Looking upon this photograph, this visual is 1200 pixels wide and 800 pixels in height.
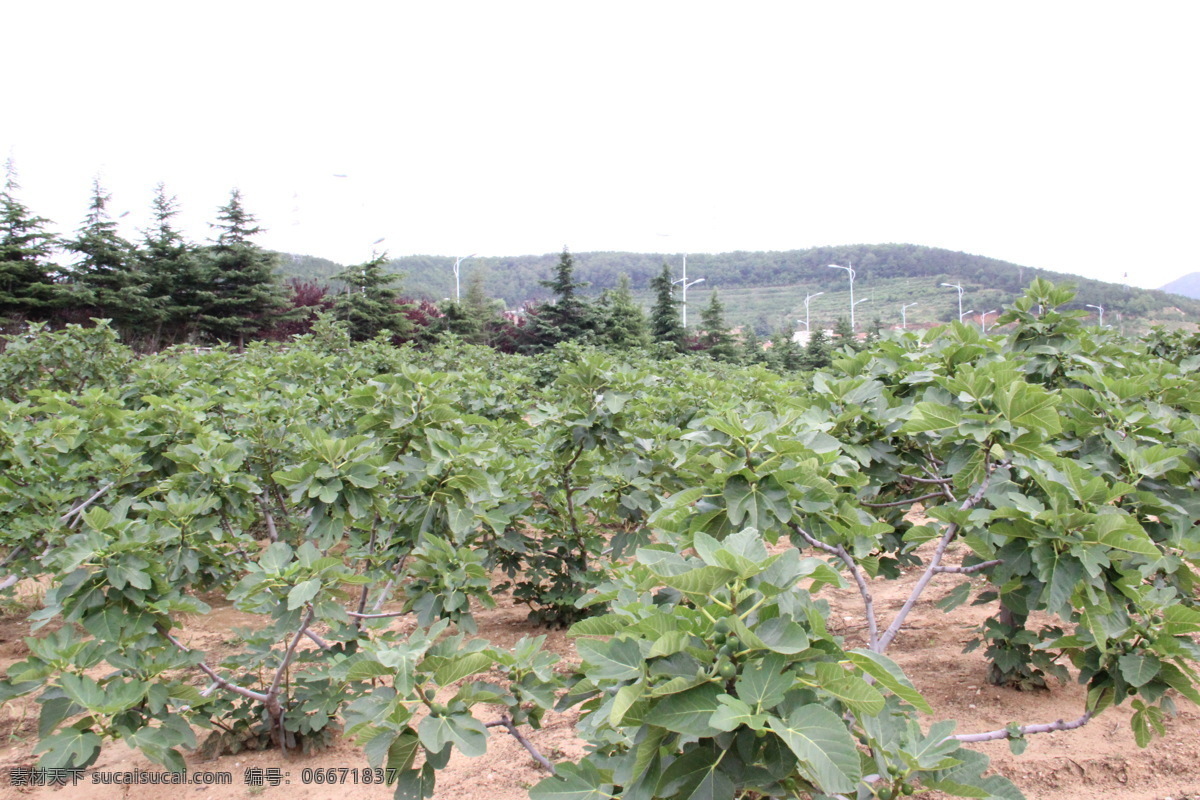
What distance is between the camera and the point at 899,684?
1.09 m

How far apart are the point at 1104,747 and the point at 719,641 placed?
2.84m

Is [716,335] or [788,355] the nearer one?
[716,335]

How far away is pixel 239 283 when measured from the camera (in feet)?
78.4

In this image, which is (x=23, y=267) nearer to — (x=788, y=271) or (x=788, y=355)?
(x=788, y=355)

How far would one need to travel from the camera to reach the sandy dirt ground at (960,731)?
8.59 feet

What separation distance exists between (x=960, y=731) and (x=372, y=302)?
2243cm

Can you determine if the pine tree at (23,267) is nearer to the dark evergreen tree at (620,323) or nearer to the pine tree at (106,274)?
the pine tree at (106,274)

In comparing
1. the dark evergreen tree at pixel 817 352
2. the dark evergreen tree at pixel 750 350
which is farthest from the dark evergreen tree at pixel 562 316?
the dark evergreen tree at pixel 817 352

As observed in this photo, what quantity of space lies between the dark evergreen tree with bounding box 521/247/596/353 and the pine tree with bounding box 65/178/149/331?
1245 centimetres

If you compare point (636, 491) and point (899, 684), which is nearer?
point (899, 684)

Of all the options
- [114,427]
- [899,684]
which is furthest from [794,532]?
[114,427]

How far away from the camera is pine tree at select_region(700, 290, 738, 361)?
99.8 feet

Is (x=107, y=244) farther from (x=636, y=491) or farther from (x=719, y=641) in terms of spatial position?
(x=719, y=641)

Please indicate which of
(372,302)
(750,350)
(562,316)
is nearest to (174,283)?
(372,302)
